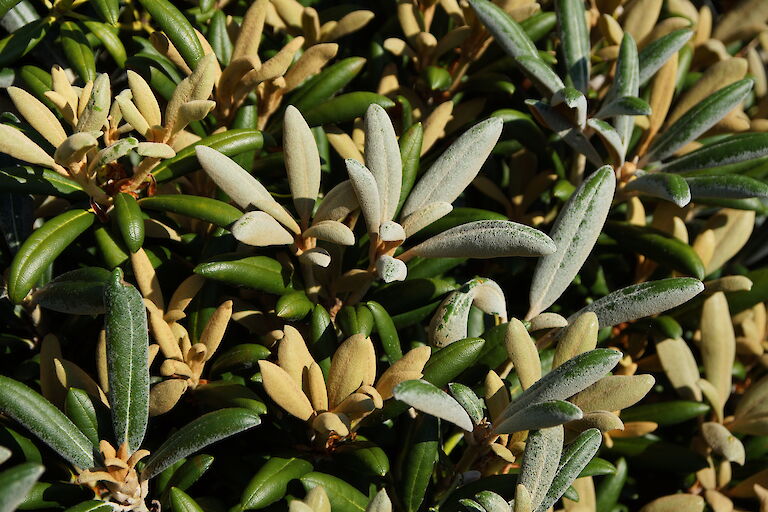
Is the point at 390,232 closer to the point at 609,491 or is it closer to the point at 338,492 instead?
the point at 338,492

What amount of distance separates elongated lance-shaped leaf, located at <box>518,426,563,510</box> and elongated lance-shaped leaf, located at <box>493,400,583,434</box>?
5cm

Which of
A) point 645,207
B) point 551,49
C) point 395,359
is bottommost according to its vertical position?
point 645,207

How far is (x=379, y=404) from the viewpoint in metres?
1.35

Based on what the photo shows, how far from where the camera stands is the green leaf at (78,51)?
5.40 ft

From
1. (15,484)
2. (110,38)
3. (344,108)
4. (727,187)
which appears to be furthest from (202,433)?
(727,187)

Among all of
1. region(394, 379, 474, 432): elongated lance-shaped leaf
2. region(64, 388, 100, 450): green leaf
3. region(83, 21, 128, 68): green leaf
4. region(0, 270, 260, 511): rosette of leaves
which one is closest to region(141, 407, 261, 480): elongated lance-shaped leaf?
region(0, 270, 260, 511): rosette of leaves

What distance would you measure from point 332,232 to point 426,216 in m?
0.19

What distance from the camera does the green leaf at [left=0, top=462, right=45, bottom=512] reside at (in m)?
0.95

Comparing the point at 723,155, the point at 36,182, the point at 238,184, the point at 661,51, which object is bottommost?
the point at 723,155

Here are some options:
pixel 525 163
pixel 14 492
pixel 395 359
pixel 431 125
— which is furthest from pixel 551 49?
pixel 14 492

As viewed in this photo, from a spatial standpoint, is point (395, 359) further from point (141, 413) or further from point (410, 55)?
point (410, 55)

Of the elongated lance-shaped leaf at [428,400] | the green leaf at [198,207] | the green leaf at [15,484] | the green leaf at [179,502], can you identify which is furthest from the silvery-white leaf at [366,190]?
the green leaf at [15,484]

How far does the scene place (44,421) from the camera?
127cm

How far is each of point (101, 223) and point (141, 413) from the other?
39 cm
